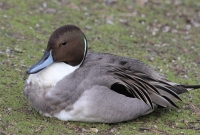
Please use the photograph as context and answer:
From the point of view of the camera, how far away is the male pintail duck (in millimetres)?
4766

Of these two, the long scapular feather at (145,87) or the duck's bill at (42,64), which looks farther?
the long scapular feather at (145,87)

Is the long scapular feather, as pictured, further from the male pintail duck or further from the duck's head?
the duck's head

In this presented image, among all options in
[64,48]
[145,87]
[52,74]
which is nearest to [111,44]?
[145,87]

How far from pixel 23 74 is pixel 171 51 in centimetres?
299

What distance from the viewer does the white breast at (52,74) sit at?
192 inches

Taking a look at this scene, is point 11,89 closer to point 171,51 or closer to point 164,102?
point 164,102

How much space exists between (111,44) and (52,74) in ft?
10.6

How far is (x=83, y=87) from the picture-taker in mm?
4785

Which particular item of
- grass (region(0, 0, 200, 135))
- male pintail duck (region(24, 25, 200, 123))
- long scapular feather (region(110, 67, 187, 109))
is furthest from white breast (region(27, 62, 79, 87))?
long scapular feather (region(110, 67, 187, 109))

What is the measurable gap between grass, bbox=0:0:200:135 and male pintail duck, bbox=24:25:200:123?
0.55 feet

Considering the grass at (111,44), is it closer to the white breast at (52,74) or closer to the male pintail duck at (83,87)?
the male pintail duck at (83,87)

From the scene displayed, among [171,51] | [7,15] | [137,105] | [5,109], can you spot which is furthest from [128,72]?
[7,15]

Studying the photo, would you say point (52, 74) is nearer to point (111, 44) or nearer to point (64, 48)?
point (64, 48)

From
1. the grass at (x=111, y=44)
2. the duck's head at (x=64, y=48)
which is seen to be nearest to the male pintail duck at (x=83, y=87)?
the duck's head at (x=64, y=48)
